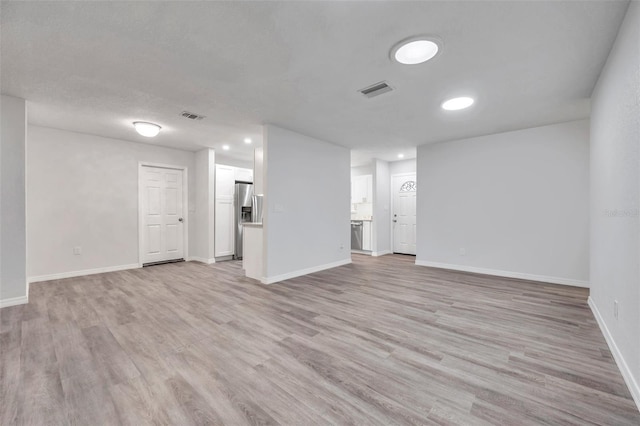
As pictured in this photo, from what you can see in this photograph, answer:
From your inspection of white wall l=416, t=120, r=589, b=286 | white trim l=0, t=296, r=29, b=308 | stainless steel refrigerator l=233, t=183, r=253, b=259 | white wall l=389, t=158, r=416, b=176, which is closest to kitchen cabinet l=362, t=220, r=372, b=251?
white wall l=389, t=158, r=416, b=176

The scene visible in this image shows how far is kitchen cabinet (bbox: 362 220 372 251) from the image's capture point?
709 centimetres

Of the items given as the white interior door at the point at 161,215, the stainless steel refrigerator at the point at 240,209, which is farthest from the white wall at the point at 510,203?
the white interior door at the point at 161,215

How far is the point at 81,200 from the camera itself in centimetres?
466

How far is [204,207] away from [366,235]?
166 inches

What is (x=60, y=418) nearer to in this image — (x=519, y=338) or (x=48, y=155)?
(x=519, y=338)

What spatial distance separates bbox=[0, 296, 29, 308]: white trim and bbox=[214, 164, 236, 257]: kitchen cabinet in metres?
3.07

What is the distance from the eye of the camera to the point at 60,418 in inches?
55.7

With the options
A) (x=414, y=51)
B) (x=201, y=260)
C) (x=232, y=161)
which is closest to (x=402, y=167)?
(x=232, y=161)

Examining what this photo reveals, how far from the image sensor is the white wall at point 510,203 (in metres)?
3.96

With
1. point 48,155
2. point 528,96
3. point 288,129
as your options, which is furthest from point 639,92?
point 48,155

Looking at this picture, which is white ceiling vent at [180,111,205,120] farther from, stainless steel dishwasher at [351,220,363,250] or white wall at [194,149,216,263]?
stainless steel dishwasher at [351,220,363,250]

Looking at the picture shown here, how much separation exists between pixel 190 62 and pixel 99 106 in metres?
2.04

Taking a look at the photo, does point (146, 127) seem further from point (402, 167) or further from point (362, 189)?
point (402, 167)

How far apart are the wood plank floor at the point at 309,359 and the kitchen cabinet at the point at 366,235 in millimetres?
3528
